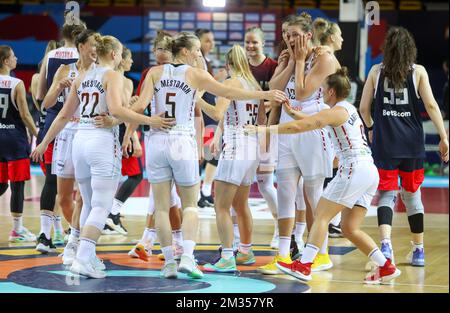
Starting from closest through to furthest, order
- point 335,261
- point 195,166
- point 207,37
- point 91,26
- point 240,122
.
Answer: point 195,166 → point 240,122 → point 335,261 → point 207,37 → point 91,26

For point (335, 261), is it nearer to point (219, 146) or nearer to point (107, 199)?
point (219, 146)

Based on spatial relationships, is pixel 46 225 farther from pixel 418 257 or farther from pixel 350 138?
pixel 418 257

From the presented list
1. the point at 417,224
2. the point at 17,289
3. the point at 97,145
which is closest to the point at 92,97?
the point at 97,145

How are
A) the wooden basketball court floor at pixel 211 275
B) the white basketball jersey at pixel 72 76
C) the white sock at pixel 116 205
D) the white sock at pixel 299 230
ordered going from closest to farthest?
the wooden basketball court floor at pixel 211 275, the white basketball jersey at pixel 72 76, the white sock at pixel 299 230, the white sock at pixel 116 205

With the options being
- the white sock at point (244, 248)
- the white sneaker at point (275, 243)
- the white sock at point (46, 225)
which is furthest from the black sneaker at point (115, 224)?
the white sock at point (244, 248)

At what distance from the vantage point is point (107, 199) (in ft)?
22.0

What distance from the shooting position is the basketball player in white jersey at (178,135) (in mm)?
6559

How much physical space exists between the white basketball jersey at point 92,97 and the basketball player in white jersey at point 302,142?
4.40ft

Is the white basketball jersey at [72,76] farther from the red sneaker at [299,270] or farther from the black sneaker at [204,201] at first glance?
the black sneaker at [204,201]

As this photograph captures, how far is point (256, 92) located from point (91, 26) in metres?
12.2

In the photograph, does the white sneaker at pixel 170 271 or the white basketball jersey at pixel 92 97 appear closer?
the white sneaker at pixel 170 271

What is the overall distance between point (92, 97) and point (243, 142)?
1.21 meters

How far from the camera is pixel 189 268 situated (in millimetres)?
6465
